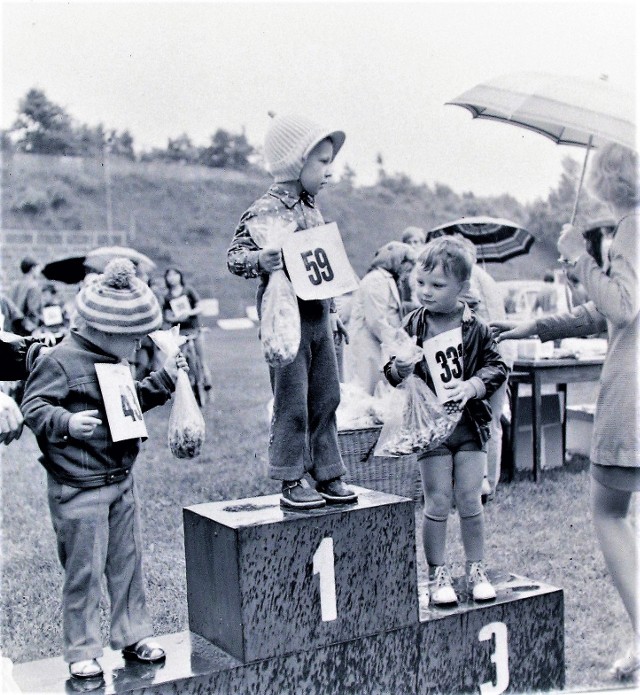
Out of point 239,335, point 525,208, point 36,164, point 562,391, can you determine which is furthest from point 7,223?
point 562,391

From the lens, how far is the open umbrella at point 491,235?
6863mm

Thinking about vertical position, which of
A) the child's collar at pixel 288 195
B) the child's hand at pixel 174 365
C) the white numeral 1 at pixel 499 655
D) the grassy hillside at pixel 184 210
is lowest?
the white numeral 1 at pixel 499 655

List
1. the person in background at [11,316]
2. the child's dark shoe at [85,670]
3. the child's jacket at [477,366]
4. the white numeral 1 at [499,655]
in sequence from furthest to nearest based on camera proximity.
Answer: the person in background at [11,316]
the child's jacket at [477,366]
the white numeral 1 at [499,655]
the child's dark shoe at [85,670]

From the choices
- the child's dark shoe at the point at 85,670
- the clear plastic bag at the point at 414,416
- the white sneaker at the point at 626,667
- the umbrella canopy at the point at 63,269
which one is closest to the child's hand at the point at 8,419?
the child's dark shoe at the point at 85,670

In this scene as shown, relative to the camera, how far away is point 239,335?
22.7 metres

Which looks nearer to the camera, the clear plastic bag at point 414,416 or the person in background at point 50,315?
the clear plastic bag at point 414,416

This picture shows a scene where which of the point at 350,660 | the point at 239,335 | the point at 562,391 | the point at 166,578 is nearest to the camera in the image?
the point at 350,660

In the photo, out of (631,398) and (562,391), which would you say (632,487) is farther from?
(562,391)

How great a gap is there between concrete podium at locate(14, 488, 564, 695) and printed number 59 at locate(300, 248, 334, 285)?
73 cm

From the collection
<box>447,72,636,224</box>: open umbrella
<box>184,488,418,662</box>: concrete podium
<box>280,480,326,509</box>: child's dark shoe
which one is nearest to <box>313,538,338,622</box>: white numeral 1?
<box>184,488,418,662</box>: concrete podium

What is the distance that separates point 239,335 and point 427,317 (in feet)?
65.1

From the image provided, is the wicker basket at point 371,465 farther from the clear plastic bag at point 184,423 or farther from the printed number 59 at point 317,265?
the clear plastic bag at point 184,423

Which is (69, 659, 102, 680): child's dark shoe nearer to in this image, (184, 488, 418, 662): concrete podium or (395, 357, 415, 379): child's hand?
(184, 488, 418, 662): concrete podium

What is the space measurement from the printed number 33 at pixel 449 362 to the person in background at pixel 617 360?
476mm
